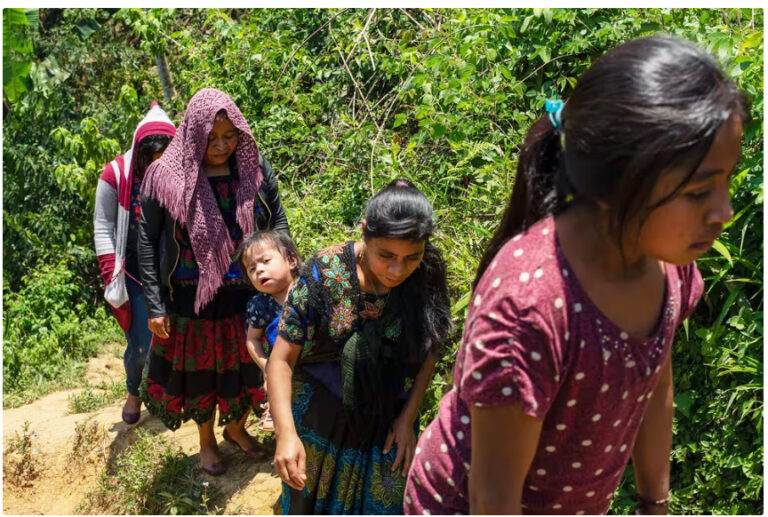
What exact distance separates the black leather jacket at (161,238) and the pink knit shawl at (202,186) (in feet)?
0.22

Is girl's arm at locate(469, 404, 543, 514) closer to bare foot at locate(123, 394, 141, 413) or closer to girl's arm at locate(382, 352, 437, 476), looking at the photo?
girl's arm at locate(382, 352, 437, 476)

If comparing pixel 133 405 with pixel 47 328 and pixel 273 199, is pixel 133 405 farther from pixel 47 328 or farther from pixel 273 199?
pixel 47 328

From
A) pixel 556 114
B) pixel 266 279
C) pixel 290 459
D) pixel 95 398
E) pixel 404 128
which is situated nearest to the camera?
pixel 556 114

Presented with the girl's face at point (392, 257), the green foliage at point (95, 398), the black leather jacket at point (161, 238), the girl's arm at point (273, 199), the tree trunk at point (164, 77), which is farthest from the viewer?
the tree trunk at point (164, 77)

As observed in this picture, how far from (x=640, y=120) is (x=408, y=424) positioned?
1778 mm

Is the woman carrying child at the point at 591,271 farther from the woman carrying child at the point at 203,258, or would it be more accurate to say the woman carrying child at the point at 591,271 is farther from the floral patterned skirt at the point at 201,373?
the floral patterned skirt at the point at 201,373

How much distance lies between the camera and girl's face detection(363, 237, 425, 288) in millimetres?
2555

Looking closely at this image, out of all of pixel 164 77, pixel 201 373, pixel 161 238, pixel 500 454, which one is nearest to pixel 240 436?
pixel 201 373

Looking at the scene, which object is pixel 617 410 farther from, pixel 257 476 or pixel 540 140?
pixel 257 476

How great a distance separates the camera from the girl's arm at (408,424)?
108 inches

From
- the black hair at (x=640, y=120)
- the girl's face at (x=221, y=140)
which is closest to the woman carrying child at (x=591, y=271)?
the black hair at (x=640, y=120)

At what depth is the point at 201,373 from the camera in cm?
403

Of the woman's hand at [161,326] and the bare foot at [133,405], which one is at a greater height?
the woman's hand at [161,326]

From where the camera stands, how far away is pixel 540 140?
1439mm
